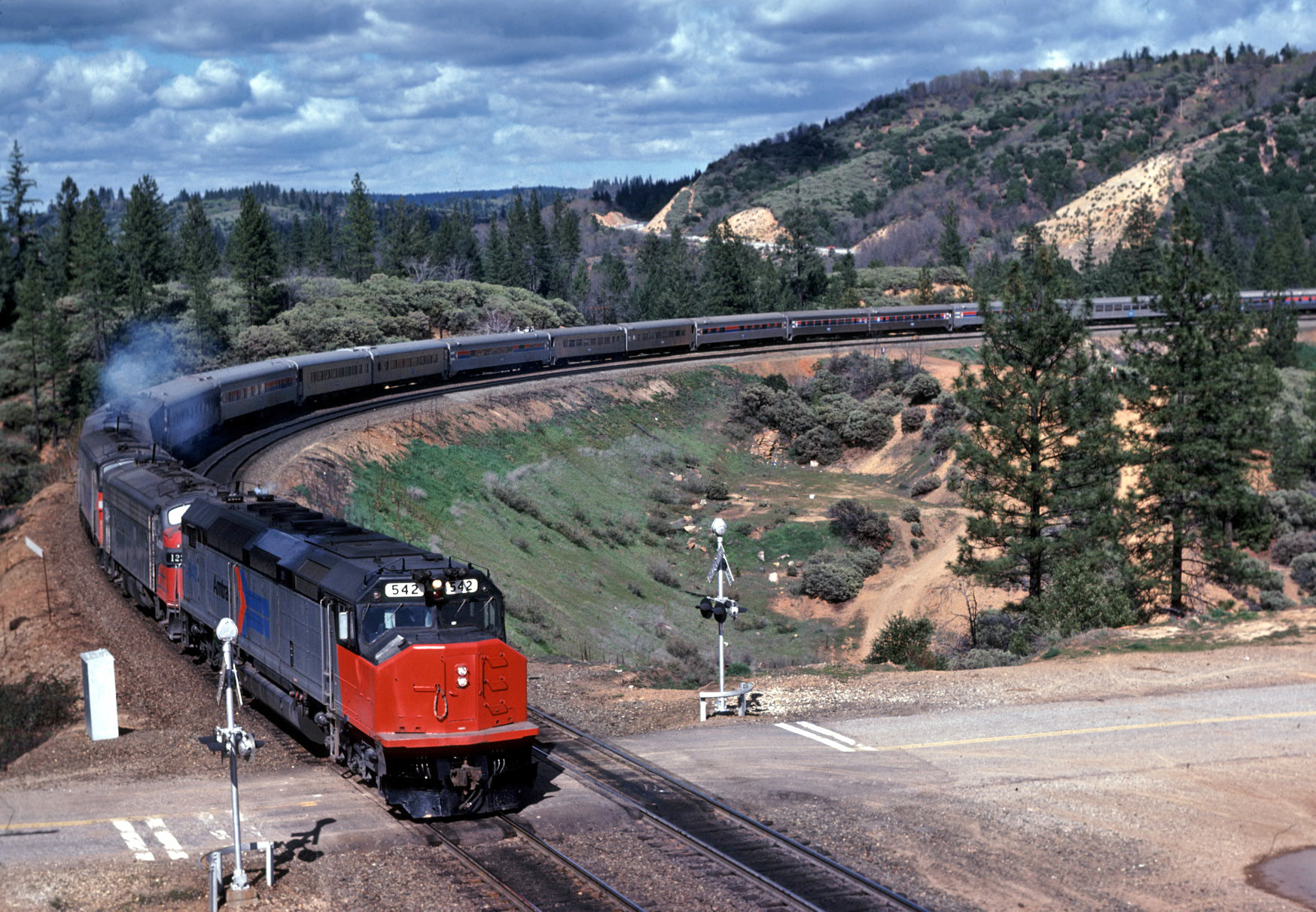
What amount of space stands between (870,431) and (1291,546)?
80.3 feet

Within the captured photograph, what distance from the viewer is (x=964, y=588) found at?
4716cm

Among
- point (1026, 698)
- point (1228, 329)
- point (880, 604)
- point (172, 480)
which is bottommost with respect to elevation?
point (880, 604)

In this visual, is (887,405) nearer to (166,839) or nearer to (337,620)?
(337,620)

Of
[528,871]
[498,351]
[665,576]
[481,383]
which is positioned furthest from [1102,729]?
[498,351]

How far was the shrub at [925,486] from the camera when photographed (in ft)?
204

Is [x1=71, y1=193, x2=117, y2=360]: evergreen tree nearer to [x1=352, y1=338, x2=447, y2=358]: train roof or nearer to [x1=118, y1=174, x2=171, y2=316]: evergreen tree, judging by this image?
[x1=118, y1=174, x2=171, y2=316]: evergreen tree

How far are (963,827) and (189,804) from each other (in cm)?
1107

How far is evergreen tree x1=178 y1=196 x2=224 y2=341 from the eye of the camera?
8588 centimetres

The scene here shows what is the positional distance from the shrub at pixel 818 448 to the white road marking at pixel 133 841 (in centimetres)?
5642

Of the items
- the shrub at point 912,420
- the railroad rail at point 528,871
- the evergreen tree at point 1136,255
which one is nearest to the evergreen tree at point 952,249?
the evergreen tree at point 1136,255

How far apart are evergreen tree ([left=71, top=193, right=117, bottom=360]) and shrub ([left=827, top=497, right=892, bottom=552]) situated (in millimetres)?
61319

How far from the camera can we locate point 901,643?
101ft

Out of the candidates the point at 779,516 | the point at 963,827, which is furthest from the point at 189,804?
the point at 779,516

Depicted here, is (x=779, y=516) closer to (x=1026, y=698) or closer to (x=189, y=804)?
(x=1026, y=698)
